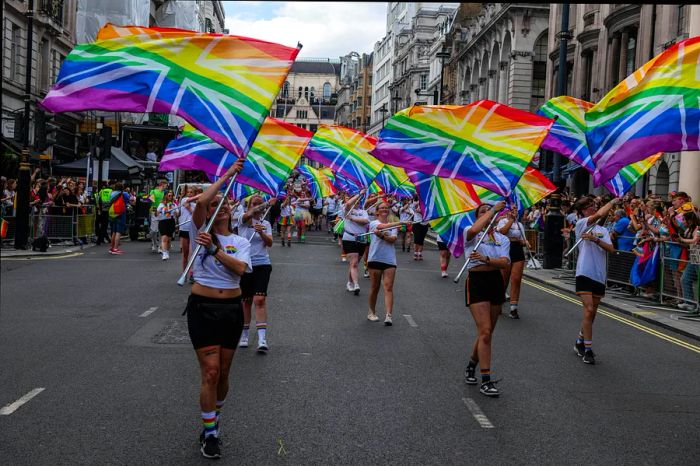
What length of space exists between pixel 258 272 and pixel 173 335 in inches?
61.0

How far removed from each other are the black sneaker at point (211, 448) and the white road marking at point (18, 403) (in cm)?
192

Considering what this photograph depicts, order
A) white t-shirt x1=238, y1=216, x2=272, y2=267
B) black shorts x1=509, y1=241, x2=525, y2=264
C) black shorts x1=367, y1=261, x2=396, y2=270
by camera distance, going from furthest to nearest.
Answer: black shorts x1=509, y1=241, x2=525, y2=264 → black shorts x1=367, y1=261, x2=396, y2=270 → white t-shirt x1=238, y1=216, x2=272, y2=267

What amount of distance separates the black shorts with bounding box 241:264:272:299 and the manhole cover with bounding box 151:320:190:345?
1.07m

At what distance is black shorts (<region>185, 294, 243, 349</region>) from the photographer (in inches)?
225

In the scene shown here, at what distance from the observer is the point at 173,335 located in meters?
10.2

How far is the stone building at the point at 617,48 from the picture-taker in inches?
1072

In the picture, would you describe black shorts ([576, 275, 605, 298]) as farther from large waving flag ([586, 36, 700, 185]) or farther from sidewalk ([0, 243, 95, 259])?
sidewalk ([0, 243, 95, 259])

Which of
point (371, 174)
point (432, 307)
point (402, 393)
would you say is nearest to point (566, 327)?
point (432, 307)

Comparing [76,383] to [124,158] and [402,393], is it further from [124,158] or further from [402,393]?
[124,158]

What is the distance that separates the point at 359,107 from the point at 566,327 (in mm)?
138344

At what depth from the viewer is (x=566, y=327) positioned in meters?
12.3

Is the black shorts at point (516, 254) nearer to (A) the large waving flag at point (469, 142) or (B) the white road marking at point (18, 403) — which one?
(A) the large waving flag at point (469, 142)

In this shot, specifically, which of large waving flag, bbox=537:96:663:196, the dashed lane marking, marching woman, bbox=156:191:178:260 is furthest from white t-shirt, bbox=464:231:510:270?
marching woman, bbox=156:191:178:260

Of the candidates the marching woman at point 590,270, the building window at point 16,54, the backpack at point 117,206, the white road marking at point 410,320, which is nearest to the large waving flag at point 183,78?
the marching woman at point 590,270
